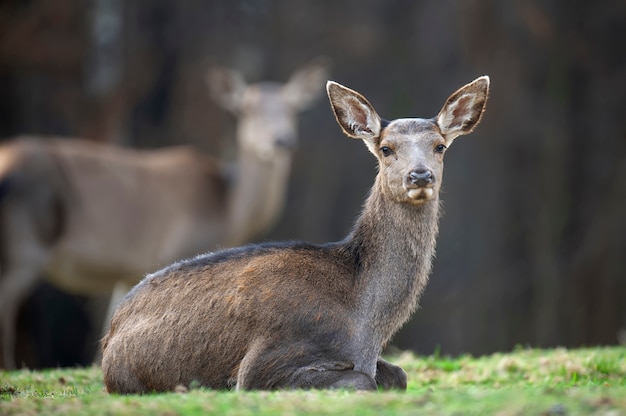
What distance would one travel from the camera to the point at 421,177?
26.2 ft

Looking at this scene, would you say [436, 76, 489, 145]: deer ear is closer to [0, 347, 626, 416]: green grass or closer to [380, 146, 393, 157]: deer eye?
[380, 146, 393, 157]: deer eye

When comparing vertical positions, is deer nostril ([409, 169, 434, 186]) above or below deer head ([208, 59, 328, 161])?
below

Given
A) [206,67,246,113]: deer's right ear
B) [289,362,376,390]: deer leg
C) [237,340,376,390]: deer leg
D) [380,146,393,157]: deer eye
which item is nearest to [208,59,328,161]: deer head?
[206,67,246,113]: deer's right ear

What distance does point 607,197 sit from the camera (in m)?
Result: 19.4

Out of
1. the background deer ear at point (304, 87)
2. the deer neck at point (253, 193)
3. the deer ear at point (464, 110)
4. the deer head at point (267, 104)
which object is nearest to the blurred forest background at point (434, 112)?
the deer head at point (267, 104)

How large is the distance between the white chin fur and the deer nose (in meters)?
0.05

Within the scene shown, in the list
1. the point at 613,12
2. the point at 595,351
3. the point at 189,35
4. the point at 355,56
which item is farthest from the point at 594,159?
the point at 595,351

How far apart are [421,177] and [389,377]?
4.99 feet

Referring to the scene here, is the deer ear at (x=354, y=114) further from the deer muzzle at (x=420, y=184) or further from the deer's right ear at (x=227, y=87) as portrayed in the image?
the deer's right ear at (x=227, y=87)

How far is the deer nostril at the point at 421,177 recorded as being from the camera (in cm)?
801

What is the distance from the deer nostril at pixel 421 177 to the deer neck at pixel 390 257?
0.34m

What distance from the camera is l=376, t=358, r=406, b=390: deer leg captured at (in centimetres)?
800

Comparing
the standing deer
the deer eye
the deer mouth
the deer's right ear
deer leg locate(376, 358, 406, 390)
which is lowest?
deer leg locate(376, 358, 406, 390)

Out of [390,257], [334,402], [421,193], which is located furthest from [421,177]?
[334,402]
